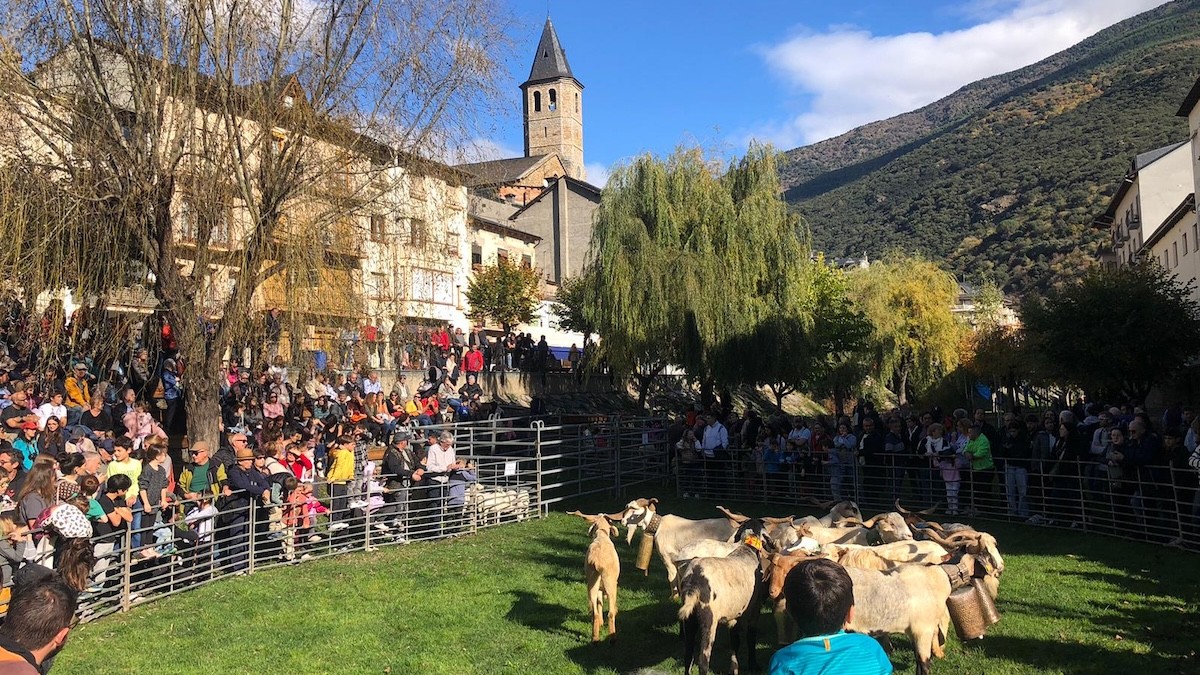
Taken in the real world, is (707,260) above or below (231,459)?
above

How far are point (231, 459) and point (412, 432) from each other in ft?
15.1

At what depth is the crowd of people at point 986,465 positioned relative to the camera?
12.9 metres

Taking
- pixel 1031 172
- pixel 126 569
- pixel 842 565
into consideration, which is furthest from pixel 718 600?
pixel 1031 172

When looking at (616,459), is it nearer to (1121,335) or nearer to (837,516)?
(837,516)

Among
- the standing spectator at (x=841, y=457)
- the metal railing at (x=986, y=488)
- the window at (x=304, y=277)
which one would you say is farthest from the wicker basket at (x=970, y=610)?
the window at (x=304, y=277)

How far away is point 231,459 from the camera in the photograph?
41.3 ft

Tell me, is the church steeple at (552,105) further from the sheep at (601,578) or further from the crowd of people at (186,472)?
the sheep at (601,578)

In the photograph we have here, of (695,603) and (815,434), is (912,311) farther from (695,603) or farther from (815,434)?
(695,603)

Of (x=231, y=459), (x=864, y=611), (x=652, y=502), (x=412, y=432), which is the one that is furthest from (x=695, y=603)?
(x=412, y=432)

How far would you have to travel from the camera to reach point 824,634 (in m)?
3.57

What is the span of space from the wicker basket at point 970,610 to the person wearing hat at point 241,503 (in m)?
8.29

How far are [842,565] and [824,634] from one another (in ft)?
11.7

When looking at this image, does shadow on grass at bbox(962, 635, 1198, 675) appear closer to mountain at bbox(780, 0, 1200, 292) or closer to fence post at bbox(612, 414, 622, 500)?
fence post at bbox(612, 414, 622, 500)

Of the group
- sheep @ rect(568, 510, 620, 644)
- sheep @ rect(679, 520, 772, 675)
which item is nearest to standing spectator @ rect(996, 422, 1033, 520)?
sheep @ rect(679, 520, 772, 675)
